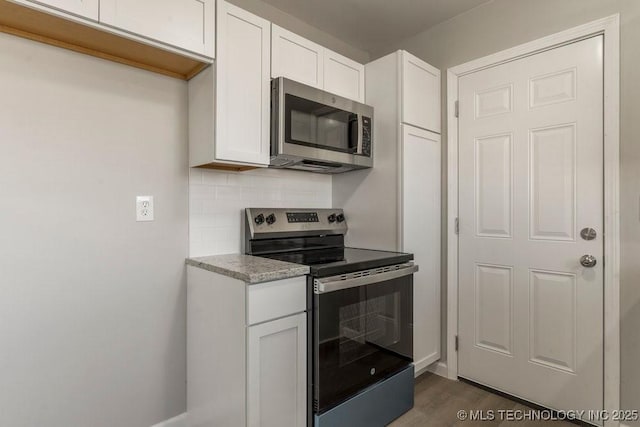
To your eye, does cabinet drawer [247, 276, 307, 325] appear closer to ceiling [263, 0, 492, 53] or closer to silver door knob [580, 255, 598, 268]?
silver door knob [580, 255, 598, 268]

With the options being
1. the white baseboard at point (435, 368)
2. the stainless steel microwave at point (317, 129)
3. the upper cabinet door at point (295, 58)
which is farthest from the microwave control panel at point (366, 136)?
the white baseboard at point (435, 368)

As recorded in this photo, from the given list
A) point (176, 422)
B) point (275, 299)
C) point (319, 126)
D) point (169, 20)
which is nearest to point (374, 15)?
point (319, 126)

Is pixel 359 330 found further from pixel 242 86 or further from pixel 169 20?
pixel 169 20

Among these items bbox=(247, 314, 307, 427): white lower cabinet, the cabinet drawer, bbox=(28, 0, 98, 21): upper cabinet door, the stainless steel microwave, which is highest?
bbox=(28, 0, 98, 21): upper cabinet door

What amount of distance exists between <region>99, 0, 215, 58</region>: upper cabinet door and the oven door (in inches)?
47.8

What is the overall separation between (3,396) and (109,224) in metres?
0.77

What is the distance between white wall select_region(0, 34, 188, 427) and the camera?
1403 millimetres

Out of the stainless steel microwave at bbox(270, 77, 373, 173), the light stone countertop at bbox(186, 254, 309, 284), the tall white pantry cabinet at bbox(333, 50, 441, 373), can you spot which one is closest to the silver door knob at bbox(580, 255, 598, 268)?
the tall white pantry cabinet at bbox(333, 50, 441, 373)

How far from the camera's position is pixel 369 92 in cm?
229

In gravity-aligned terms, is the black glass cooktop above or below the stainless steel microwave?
below

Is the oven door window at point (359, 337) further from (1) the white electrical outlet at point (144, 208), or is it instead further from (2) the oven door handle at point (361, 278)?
(1) the white electrical outlet at point (144, 208)

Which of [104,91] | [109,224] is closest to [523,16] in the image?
[104,91]

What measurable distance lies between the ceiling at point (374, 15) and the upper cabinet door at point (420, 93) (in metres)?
0.37

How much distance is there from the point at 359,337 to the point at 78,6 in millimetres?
1828
